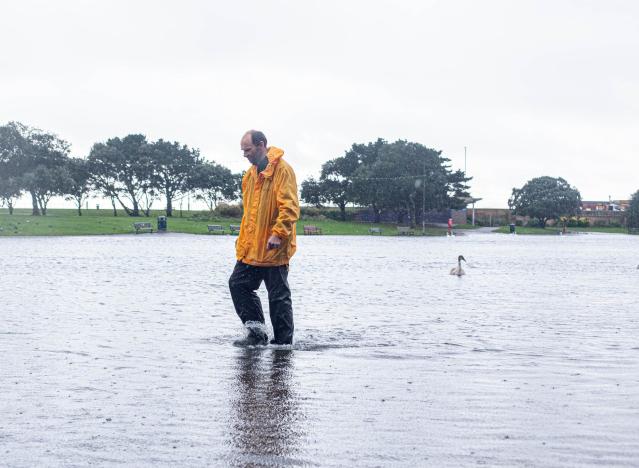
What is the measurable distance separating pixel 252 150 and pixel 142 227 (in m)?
63.4

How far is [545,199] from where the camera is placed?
127 meters

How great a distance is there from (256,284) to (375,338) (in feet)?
6.52

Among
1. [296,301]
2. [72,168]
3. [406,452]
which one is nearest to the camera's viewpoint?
[406,452]

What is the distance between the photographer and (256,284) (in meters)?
9.66

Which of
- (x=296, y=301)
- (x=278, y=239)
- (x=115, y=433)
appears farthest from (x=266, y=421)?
(x=296, y=301)

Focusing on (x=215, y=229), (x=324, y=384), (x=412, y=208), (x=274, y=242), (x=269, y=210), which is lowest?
(x=324, y=384)

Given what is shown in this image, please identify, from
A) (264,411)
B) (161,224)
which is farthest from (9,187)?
(264,411)

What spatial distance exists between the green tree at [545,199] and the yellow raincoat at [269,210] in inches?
4753

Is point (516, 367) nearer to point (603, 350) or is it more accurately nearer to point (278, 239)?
point (603, 350)

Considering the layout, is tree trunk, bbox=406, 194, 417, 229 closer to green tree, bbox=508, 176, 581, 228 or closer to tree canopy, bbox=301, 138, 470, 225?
tree canopy, bbox=301, 138, 470, 225

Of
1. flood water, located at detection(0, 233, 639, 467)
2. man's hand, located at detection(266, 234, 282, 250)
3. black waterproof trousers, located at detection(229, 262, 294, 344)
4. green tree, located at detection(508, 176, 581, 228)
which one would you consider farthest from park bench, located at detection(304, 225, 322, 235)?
man's hand, located at detection(266, 234, 282, 250)

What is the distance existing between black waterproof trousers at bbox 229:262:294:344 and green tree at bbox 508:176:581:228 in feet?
395

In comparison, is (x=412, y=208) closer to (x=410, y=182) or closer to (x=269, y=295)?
(x=410, y=182)

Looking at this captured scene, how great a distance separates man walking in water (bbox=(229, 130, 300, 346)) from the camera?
914 cm
